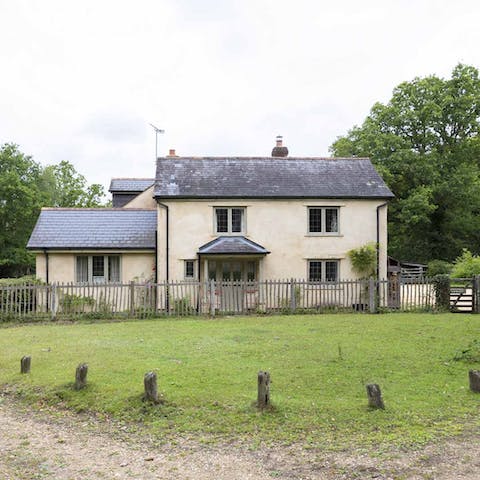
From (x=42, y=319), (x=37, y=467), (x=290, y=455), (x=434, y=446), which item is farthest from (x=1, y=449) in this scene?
(x=42, y=319)

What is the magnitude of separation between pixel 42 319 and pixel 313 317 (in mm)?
11458

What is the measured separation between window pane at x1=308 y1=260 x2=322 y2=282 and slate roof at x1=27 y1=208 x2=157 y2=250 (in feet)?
26.4

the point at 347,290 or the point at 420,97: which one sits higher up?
the point at 420,97

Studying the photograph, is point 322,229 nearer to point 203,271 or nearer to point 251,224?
point 251,224

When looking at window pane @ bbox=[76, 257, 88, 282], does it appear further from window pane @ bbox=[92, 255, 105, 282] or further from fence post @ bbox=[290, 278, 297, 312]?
fence post @ bbox=[290, 278, 297, 312]

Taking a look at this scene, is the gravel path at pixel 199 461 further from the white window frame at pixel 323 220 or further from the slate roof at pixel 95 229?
the white window frame at pixel 323 220

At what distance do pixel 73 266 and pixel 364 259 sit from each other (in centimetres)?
1449

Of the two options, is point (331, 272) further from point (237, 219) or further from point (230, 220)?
point (230, 220)

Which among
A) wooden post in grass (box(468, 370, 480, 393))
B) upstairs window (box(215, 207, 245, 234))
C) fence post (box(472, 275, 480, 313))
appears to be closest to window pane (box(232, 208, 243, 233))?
upstairs window (box(215, 207, 245, 234))

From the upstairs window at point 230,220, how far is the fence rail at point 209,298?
129 inches

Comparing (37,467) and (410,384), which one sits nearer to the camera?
(37,467)

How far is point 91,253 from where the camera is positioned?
2388cm

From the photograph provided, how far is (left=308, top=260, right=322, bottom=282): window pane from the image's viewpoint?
24531 mm

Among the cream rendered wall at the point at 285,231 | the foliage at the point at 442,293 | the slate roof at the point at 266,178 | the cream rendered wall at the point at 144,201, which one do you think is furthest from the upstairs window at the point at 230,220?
the foliage at the point at 442,293
